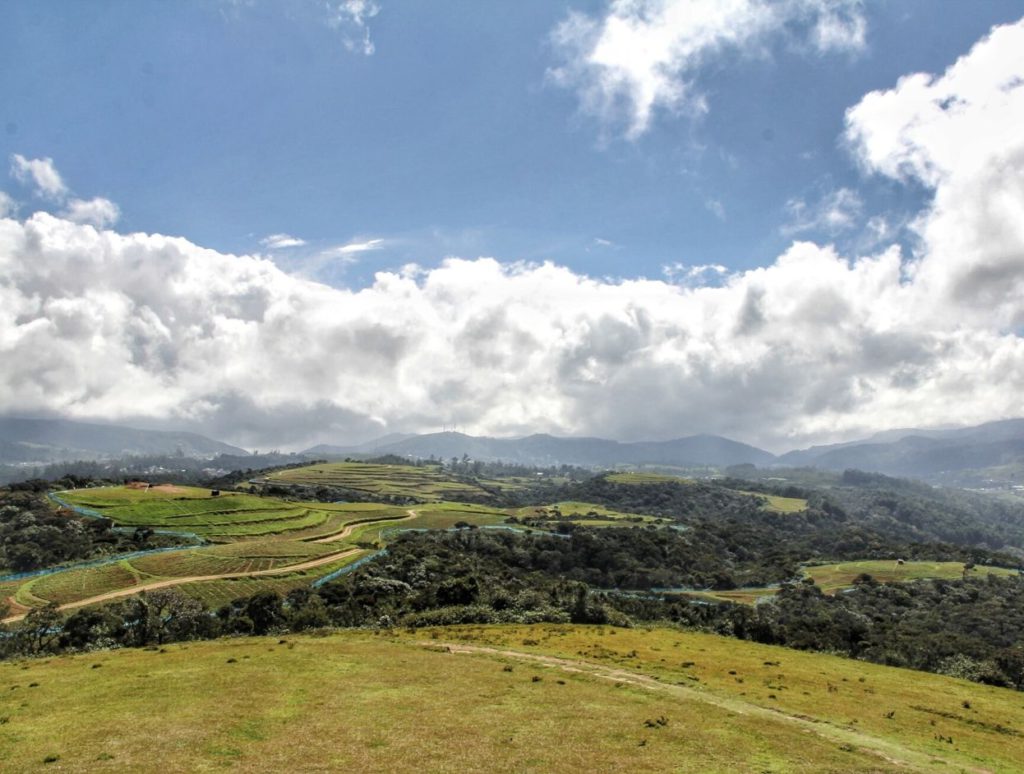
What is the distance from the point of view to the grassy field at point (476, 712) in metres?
25.7

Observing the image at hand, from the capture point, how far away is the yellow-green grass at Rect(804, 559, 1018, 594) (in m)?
171

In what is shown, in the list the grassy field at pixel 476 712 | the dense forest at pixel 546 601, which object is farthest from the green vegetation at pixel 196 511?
the grassy field at pixel 476 712

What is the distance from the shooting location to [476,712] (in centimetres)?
3225

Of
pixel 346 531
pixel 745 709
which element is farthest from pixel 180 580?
pixel 745 709

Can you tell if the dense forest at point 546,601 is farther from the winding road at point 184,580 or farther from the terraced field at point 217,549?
the terraced field at point 217,549

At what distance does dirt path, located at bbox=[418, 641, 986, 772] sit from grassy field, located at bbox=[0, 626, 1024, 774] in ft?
0.61

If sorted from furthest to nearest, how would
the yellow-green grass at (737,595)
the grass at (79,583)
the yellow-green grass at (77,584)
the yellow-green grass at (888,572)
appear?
the yellow-green grass at (888,572)
the yellow-green grass at (737,595)
the grass at (79,583)
the yellow-green grass at (77,584)

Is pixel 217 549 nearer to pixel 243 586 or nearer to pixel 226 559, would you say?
pixel 226 559

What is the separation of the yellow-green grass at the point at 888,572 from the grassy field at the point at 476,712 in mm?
135076

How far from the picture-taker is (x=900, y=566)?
188500 mm

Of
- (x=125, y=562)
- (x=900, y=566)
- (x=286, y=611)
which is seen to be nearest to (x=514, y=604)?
(x=286, y=611)

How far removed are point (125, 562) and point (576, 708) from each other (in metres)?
105

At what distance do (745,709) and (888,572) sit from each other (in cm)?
17897

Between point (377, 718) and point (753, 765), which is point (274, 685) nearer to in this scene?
point (377, 718)
